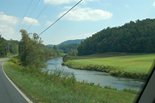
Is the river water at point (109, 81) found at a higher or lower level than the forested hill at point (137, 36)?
lower

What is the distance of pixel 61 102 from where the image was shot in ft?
46.6

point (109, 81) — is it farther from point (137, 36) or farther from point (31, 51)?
point (137, 36)

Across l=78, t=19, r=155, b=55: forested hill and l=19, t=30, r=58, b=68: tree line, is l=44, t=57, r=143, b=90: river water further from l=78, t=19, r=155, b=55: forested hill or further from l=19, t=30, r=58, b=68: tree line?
l=19, t=30, r=58, b=68: tree line

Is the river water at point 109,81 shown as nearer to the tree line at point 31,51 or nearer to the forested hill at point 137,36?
the forested hill at point 137,36

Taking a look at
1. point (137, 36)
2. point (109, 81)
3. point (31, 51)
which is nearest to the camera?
point (137, 36)

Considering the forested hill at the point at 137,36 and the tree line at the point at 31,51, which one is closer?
the forested hill at the point at 137,36

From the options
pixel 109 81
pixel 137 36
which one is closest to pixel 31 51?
pixel 109 81

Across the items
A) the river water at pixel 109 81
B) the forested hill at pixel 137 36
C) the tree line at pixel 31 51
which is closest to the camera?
the forested hill at pixel 137 36

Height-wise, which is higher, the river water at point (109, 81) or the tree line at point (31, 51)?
the tree line at point (31, 51)

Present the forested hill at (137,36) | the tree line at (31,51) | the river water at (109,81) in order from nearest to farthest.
→ the forested hill at (137,36) → the river water at (109,81) → the tree line at (31,51)

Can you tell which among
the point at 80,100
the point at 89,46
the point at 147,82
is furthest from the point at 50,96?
the point at 89,46

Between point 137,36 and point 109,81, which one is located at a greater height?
point 137,36

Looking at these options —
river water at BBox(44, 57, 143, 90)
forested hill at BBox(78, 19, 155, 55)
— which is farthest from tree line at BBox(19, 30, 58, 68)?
forested hill at BBox(78, 19, 155, 55)

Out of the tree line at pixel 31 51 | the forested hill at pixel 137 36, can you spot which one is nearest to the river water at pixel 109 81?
the forested hill at pixel 137 36
